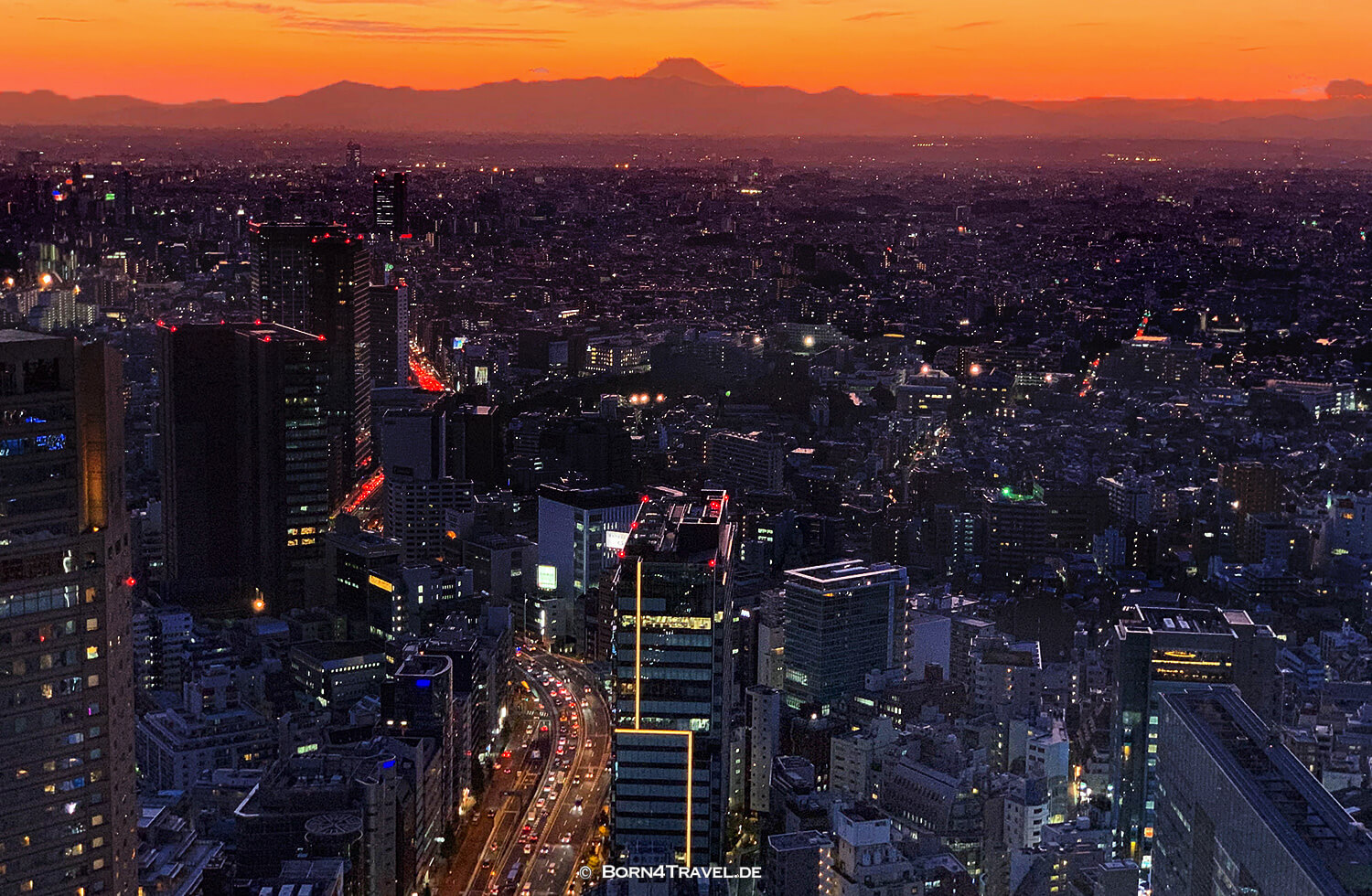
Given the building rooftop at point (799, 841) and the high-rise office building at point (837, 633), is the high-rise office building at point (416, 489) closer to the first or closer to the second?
the high-rise office building at point (837, 633)

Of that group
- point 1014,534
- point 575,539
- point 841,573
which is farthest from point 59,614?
point 1014,534

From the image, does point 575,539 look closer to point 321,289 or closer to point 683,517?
point 683,517

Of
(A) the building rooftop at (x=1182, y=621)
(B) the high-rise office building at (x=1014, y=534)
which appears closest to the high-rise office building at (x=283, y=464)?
(B) the high-rise office building at (x=1014, y=534)

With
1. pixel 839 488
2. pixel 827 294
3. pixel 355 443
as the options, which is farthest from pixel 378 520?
pixel 827 294

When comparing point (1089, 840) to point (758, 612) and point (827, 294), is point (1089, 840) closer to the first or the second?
point (758, 612)

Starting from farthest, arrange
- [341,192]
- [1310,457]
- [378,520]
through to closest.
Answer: [341,192] < [1310,457] < [378,520]

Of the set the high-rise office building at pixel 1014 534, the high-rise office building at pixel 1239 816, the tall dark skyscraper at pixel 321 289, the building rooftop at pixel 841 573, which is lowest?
the high-rise office building at pixel 1014 534
